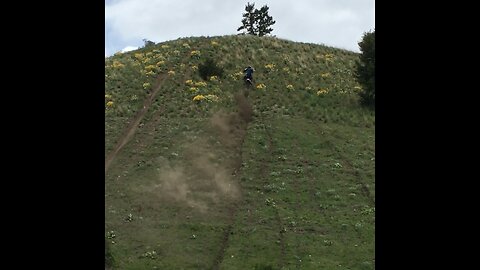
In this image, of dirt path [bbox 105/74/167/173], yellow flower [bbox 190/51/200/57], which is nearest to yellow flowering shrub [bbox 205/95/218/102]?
dirt path [bbox 105/74/167/173]

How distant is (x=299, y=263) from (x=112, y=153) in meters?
17.0

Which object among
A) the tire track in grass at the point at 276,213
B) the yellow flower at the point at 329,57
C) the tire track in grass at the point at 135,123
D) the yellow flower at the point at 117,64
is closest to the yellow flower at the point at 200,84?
the tire track in grass at the point at 135,123

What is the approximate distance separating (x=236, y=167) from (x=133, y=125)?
10.5m

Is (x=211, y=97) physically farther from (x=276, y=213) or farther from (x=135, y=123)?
(x=276, y=213)

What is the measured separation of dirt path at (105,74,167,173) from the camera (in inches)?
1348

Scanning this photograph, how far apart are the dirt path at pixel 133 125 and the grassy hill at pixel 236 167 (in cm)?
10

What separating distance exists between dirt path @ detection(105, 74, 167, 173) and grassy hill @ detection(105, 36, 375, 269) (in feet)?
0.32

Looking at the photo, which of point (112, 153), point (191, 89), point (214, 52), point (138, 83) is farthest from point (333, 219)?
point (214, 52)

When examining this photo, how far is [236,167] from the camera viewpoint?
108 ft

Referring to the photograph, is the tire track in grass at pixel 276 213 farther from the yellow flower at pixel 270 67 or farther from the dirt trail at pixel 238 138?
the yellow flower at pixel 270 67

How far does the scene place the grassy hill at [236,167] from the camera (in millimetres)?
23812
